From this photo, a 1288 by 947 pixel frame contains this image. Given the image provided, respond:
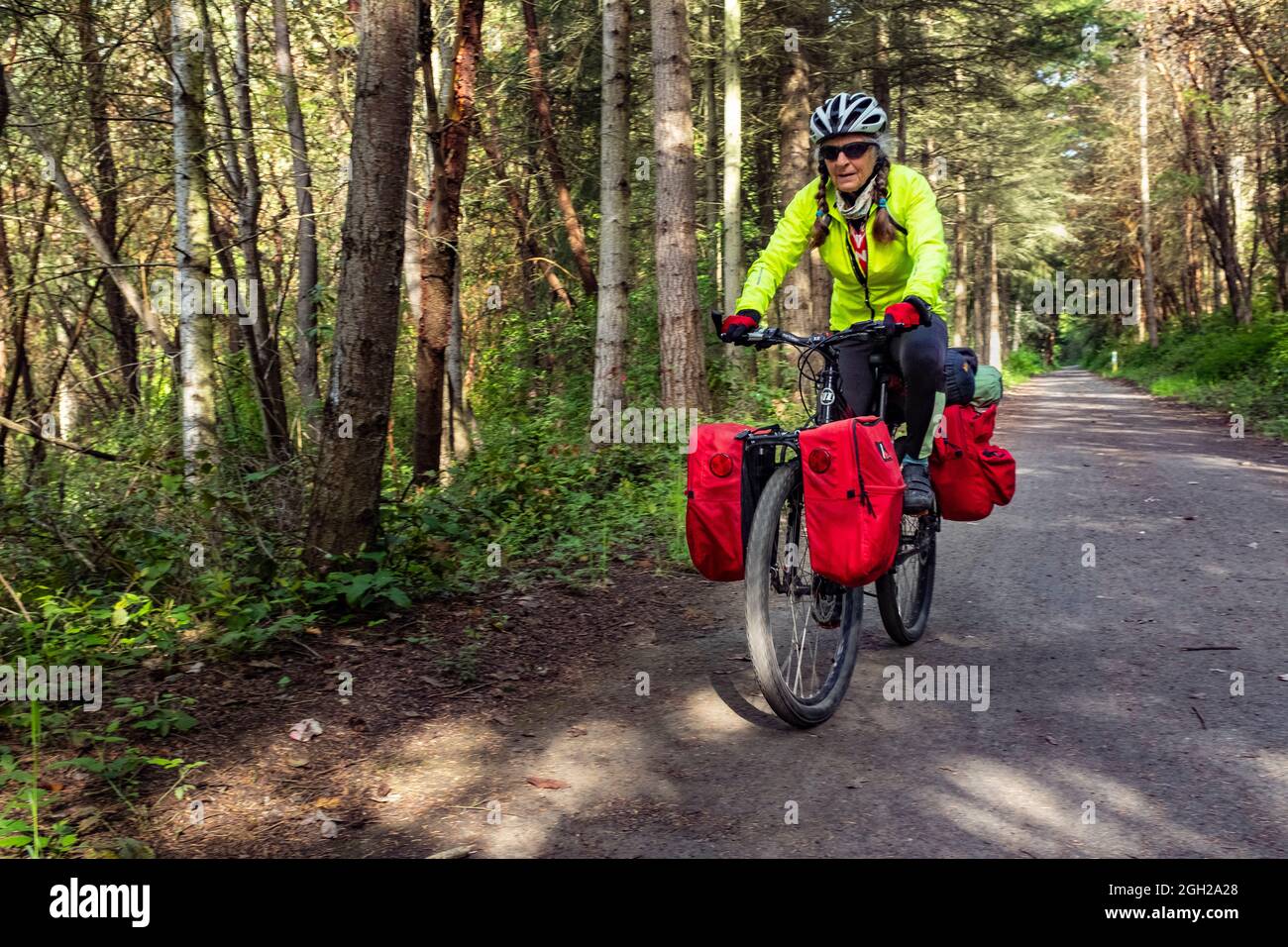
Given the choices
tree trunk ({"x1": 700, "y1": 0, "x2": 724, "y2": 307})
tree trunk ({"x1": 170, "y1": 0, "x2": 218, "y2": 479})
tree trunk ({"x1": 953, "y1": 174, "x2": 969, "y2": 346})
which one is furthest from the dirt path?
tree trunk ({"x1": 953, "y1": 174, "x2": 969, "y2": 346})

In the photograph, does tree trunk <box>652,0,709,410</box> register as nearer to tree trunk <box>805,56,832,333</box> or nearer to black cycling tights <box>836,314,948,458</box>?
tree trunk <box>805,56,832,333</box>

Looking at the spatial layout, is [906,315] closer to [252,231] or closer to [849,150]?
[849,150]

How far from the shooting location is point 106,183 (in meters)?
12.0

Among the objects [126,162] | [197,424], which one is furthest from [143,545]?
[126,162]

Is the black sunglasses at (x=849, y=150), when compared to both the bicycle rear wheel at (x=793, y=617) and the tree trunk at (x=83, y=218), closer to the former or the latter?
the bicycle rear wheel at (x=793, y=617)

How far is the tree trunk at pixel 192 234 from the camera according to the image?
772 centimetres

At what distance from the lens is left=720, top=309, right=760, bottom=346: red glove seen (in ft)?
15.9

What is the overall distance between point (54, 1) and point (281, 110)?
684 cm

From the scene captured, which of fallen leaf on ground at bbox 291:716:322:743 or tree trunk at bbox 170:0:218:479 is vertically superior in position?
tree trunk at bbox 170:0:218:479

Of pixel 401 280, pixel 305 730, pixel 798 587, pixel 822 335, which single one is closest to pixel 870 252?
pixel 822 335

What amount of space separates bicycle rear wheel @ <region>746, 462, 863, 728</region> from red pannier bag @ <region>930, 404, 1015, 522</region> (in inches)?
45.0

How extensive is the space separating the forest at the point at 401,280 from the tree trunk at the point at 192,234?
0.02 m

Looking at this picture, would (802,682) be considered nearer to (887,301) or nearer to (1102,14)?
(887,301)

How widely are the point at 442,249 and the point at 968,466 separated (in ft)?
21.0
